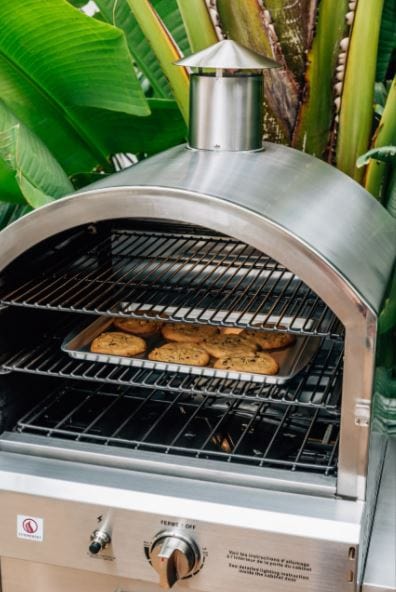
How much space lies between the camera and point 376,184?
5.56 ft

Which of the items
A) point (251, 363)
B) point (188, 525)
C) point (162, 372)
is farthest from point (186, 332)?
point (188, 525)

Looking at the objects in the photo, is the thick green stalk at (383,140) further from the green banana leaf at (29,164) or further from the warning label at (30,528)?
the warning label at (30,528)

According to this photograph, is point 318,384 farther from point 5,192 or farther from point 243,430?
point 5,192

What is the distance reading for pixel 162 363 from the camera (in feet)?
4.21

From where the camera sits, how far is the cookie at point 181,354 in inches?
52.6

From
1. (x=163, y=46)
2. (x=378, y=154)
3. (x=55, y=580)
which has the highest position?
(x=163, y=46)

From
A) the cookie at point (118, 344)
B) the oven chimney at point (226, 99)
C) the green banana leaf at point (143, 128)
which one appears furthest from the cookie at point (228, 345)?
the green banana leaf at point (143, 128)

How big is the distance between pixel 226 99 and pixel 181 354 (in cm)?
41

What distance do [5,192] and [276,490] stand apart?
87cm

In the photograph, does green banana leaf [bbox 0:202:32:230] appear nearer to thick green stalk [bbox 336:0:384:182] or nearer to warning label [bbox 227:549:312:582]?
thick green stalk [bbox 336:0:384:182]

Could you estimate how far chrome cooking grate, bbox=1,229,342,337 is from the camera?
54.9 inches

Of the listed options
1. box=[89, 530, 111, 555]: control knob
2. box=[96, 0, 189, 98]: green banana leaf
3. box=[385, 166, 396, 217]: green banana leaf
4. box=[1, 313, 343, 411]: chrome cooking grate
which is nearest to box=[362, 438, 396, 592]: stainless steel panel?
box=[1, 313, 343, 411]: chrome cooking grate

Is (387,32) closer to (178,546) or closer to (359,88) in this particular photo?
(359,88)

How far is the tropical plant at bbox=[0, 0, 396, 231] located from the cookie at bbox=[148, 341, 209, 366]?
0.33 metres
